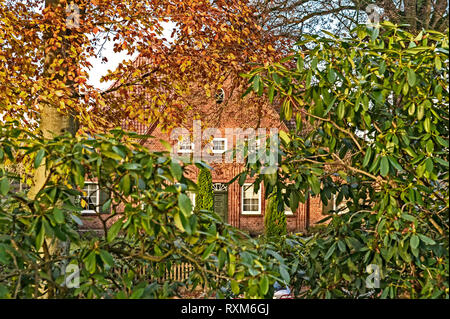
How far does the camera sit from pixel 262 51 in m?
7.25

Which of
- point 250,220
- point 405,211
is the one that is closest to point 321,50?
point 405,211

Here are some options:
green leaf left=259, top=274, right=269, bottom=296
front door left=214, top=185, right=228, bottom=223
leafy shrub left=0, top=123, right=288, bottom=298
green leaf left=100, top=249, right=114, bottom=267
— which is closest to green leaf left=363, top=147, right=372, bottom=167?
leafy shrub left=0, top=123, right=288, bottom=298

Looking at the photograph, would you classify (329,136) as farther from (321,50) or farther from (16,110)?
(16,110)

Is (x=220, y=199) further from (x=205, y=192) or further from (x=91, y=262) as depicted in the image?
(x=91, y=262)

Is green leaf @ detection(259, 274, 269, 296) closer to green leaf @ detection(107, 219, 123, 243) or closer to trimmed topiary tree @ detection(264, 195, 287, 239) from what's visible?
green leaf @ detection(107, 219, 123, 243)

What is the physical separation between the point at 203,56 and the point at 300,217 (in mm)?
14610

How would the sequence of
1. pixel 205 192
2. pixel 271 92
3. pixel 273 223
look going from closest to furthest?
pixel 271 92, pixel 273 223, pixel 205 192

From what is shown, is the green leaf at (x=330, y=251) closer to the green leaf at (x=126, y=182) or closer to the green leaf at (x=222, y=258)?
the green leaf at (x=222, y=258)

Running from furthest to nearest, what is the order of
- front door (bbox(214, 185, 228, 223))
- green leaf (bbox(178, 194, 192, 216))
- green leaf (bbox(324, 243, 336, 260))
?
front door (bbox(214, 185, 228, 223))
green leaf (bbox(324, 243, 336, 260))
green leaf (bbox(178, 194, 192, 216))

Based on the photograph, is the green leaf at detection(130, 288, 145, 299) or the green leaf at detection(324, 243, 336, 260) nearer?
the green leaf at detection(130, 288, 145, 299)

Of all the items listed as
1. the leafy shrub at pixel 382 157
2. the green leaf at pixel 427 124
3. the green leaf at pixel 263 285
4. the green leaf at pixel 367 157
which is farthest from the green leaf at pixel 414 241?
the green leaf at pixel 263 285

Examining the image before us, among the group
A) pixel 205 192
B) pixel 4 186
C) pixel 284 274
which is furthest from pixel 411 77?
pixel 205 192

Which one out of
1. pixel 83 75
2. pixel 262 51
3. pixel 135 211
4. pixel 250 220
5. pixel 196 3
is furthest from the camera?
pixel 250 220
